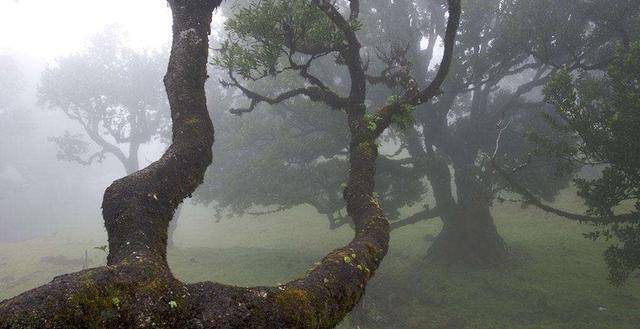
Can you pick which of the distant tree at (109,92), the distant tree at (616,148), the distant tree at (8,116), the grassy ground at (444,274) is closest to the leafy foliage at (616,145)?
the distant tree at (616,148)

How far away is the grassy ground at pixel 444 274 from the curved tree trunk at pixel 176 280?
10.9 metres

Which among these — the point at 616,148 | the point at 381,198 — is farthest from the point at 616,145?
the point at 381,198

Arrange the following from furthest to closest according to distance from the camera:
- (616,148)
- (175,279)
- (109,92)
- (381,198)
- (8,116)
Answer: (8,116) → (109,92) → (381,198) → (616,148) → (175,279)

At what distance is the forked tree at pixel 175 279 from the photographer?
2.28 meters

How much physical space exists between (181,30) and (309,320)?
145 inches

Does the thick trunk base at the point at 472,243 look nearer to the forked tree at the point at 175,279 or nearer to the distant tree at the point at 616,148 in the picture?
the distant tree at the point at 616,148

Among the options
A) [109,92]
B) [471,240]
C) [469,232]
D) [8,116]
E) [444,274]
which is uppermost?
[8,116]

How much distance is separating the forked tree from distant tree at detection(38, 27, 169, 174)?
3011cm

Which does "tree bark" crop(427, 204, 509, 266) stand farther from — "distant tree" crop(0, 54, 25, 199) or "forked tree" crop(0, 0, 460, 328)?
"distant tree" crop(0, 54, 25, 199)

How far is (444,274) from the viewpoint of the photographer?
17703 millimetres

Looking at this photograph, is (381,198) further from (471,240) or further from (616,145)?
(616,145)

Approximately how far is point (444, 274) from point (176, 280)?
16.8m

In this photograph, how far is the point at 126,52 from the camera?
114 ft

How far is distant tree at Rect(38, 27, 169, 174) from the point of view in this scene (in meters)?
32.2
